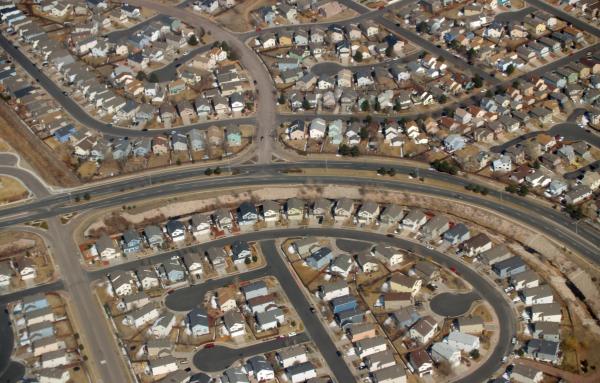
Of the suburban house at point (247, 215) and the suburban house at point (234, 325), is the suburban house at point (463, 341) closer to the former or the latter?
the suburban house at point (234, 325)

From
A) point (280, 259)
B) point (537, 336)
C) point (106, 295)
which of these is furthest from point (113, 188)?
point (537, 336)

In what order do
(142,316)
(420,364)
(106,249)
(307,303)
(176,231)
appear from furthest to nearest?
(176,231), (106,249), (307,303), (142,316), (420,364)

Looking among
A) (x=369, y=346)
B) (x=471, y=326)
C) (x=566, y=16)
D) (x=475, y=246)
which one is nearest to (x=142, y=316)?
(x=369, y=346)

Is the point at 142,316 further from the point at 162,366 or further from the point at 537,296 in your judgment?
the point at 537,296

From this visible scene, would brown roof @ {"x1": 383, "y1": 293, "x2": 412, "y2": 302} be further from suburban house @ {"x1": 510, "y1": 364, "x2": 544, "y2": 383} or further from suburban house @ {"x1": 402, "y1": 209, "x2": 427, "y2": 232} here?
suburban house @ {"x1": 510, "y1": 364, "x2": 544, "y2": 383}

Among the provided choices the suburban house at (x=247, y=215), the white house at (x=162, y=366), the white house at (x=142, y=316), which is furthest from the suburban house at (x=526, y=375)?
the white house at (x=142, y=316)

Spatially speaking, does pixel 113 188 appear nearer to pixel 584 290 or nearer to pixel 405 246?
pixel 405 246

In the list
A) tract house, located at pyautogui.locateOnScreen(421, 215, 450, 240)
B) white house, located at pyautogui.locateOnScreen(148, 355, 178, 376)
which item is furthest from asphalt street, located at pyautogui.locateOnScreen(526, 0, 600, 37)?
white house, located at pyautogui.locateOnScreen(148, 355, 178, 376)
